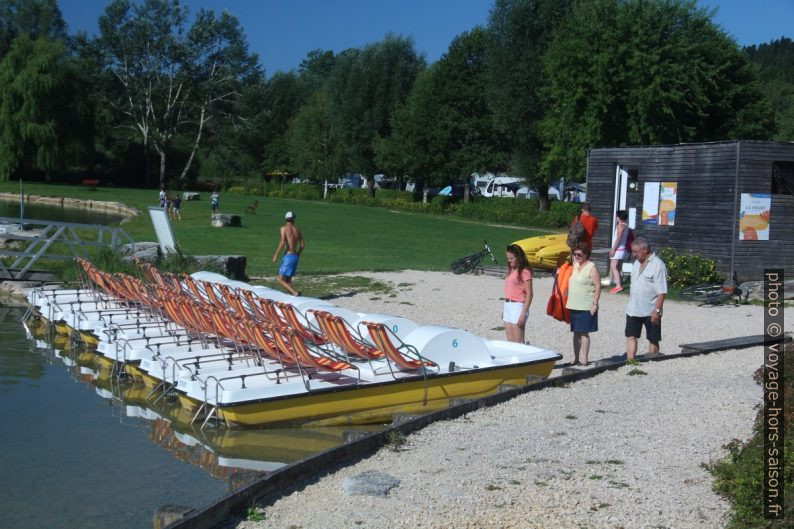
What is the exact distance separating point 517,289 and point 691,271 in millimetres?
9704

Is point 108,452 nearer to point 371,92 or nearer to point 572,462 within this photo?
point 572,462

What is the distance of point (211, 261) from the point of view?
19219 mm

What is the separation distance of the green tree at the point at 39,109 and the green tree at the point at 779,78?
151 feet

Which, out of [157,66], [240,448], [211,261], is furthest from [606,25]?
[157,66]

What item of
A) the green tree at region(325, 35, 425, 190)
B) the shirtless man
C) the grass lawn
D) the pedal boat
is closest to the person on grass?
the grass lawn

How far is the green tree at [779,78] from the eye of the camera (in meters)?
66.5

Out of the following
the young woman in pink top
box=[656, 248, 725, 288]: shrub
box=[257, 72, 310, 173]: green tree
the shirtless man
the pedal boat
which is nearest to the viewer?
the pedal boat

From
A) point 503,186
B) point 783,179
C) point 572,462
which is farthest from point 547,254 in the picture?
point 503,186

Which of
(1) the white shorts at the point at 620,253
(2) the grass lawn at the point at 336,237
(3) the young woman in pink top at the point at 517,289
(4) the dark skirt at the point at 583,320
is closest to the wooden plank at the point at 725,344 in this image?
(4) the dark skirt at the point at 583,320

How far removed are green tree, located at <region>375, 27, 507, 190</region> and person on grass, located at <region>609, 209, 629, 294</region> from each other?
43.4m

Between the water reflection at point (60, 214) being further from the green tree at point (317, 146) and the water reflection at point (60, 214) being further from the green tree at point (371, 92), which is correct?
the green tree at point (317, 146)

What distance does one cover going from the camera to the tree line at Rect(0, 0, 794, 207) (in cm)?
4644

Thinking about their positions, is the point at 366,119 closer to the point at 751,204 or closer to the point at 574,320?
the point at 751,204

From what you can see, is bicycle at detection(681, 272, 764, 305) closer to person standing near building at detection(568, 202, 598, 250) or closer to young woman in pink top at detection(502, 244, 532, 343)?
person standing near building at detection(568, 202, 598, 250)
